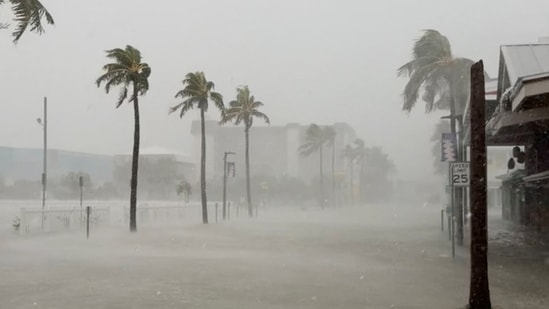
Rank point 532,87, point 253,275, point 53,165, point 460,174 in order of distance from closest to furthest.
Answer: point 532,87, point 253,275, point 460,174, point 53,165

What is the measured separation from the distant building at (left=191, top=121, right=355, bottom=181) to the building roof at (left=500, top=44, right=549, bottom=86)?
111 meters

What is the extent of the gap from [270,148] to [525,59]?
131331 millimetres

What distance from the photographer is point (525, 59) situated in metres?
18.5

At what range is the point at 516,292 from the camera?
436 inches

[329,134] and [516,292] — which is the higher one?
[329,134]

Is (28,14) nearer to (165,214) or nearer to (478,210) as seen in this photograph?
(478,210)

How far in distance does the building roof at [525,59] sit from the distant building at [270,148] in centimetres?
11123

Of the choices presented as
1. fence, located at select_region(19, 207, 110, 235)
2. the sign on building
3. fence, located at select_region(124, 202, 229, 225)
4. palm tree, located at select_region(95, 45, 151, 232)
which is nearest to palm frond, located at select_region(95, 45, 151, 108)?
palm tree, located at select_region(95, 45, 151, 232)

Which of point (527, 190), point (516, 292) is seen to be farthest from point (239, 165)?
point (516, 292)

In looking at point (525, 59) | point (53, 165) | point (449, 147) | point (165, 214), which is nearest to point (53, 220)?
point (165, 214)

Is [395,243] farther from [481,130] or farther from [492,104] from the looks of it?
[481,130]

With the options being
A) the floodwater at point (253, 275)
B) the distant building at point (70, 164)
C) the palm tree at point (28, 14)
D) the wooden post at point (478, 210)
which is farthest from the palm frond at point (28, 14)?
the distant building at point (70, 164)

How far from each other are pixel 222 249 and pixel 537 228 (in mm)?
16748

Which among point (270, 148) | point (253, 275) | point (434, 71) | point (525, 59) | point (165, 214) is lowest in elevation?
point (253, 275)
